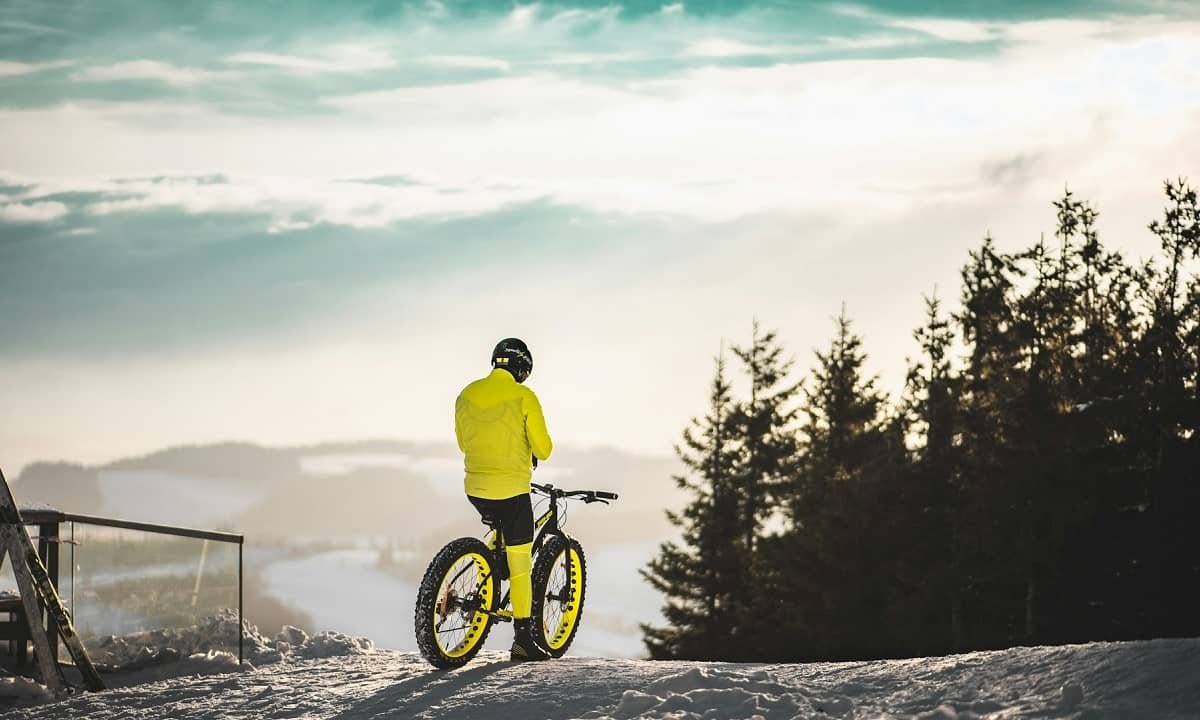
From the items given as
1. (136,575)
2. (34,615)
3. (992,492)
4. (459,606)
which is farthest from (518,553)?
(992,492)

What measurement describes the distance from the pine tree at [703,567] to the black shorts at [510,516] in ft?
122

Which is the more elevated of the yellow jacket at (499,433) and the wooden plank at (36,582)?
the yellow jacket at (499,433)

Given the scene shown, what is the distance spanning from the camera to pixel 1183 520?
106ft

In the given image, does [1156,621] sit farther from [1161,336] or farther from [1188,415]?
[1161,336]

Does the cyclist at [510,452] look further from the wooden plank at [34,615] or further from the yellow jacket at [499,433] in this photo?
the wooden plank at [34,615]

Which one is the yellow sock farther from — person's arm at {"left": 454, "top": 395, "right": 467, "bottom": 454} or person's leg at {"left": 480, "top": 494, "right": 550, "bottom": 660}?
person's arm at {"left": 454, "top": 395, "right": 467, "bottom": 454}

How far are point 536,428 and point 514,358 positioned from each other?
22.9 inches

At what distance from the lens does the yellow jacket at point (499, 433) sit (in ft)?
32.5

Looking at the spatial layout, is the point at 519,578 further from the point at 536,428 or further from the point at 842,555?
the point at 842,555

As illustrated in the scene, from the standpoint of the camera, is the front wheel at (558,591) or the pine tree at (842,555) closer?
the front wheel at (558,591)

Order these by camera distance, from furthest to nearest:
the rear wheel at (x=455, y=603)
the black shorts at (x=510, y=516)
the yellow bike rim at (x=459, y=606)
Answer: the black shorts at (x=510, y=516), the yellow bike rim at (x=459, y=606), the rear wheel at (x=455, y=603)

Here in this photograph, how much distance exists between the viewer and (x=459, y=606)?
9.88 m

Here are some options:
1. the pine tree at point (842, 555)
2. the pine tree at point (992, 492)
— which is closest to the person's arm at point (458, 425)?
the pine tree at point (992, 492)

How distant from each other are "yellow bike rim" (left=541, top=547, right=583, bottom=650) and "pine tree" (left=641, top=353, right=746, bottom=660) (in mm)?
36290
